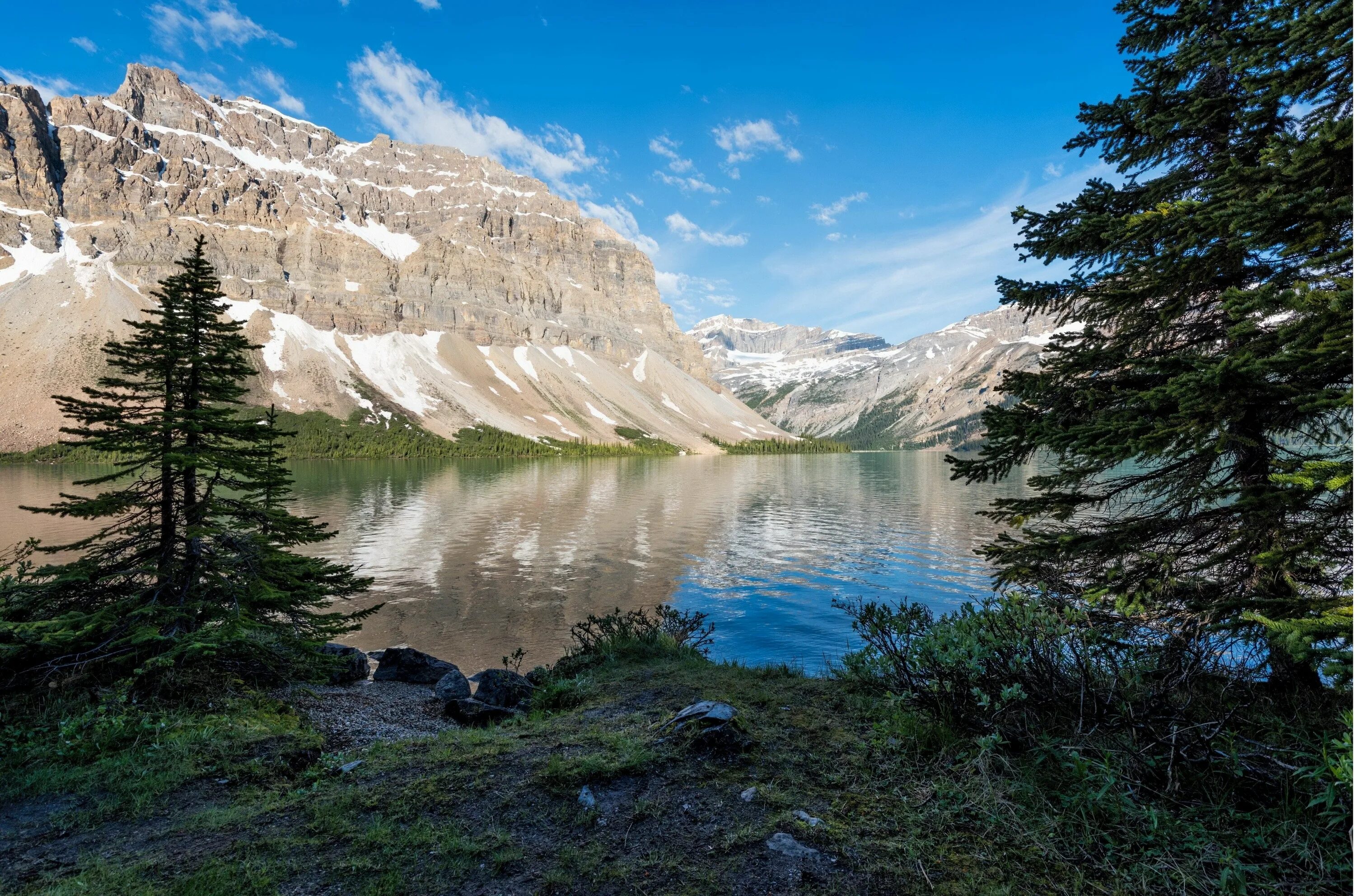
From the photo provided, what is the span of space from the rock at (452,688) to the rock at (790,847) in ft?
27.3

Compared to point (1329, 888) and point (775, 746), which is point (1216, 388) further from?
point (775, 746)

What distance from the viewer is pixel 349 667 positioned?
13203 millimetres

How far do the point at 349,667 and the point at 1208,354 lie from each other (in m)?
17.0

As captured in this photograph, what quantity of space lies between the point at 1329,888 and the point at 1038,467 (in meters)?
128

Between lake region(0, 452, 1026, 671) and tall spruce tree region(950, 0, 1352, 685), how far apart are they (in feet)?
19.3

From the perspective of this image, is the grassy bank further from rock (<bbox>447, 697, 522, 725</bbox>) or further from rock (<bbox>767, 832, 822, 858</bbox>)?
rock (<bbox>447, 697, 522, 725</bbox>)

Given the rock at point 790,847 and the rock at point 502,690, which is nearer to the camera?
the rock at point 790,847

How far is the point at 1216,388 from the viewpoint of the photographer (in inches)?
238

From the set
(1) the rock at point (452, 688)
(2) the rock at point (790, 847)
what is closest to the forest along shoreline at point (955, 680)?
(2) the rock at point (790, 847)

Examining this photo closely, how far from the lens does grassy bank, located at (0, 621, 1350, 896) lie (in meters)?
4.00

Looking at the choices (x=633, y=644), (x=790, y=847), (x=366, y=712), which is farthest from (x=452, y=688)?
(x=790, y=847)

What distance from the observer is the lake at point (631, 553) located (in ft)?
78.0

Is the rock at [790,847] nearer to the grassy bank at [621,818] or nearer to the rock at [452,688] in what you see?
the grassy bank at [621,818]

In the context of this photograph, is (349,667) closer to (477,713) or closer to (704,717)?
(477,713)
